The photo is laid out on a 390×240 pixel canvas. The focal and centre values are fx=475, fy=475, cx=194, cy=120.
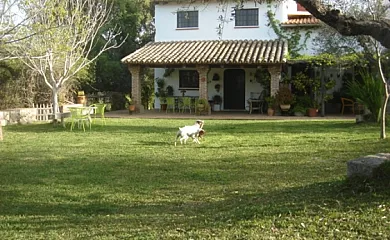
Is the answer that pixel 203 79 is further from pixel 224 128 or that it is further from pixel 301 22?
pixel 224 128

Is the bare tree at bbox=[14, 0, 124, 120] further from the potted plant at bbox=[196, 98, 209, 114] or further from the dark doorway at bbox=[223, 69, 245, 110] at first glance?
the dark doorway at bbox=[223, 69, 245, 110]

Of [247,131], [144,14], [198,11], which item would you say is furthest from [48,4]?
[144,14]

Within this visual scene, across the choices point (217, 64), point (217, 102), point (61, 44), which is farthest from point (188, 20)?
point (61, 44)

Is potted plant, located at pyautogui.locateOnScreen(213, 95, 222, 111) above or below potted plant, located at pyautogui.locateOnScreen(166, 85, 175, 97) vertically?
below

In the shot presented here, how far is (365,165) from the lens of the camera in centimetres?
595

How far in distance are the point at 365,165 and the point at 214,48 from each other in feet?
60.8

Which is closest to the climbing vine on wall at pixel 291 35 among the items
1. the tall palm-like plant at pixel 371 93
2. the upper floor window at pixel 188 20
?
the upper floor window at pixel 188 20

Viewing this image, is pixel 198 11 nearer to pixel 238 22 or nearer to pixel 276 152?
pixel 238 22

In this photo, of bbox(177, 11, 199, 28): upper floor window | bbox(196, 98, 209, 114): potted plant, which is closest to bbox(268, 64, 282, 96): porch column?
bbox(196, 98, 209, 114): potted plant

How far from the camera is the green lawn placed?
16.7 ft

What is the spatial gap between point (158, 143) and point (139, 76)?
1161cm

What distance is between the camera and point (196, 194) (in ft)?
23.5

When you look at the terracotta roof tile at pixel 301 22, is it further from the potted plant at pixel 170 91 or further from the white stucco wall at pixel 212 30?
the potted plant at pixel 170 91

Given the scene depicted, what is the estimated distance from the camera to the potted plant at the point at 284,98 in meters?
21.4
